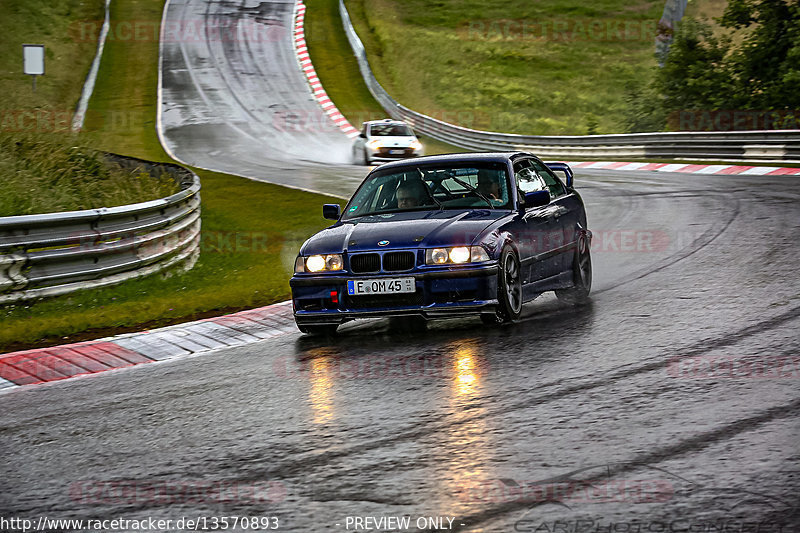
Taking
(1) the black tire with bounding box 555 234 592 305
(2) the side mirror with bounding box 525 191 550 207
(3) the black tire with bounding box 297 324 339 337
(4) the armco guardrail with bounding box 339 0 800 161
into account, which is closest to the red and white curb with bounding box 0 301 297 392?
(3) the black tire with bounding box 297 324 339 337

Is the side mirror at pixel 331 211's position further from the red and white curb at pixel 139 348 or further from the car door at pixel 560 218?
the car door at pixel 560 218

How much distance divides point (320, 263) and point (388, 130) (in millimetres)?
22180

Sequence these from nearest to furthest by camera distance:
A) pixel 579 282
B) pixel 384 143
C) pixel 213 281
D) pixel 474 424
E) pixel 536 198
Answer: pixel 474 424 < pixel 536 198 < pixel 579 282 < pixel 213 281 < pixel 384 143

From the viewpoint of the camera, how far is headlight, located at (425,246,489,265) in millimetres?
8289

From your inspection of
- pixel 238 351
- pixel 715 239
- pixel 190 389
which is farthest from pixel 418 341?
pixel 715 239

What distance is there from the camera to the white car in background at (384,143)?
2964 centimetres

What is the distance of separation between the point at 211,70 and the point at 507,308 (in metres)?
41.8

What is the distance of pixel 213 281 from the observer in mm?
12547

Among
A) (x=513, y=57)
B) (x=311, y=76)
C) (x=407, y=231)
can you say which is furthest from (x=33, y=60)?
(x=513, y=57)

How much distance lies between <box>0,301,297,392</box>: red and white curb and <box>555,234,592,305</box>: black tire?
261 centimetres

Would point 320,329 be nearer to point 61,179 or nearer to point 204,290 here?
point 204,290

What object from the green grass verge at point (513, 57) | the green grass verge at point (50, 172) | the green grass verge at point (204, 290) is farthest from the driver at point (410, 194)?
the green grass verge at point (513, 57)

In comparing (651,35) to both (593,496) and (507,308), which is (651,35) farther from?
(593,496)

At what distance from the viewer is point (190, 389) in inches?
276
